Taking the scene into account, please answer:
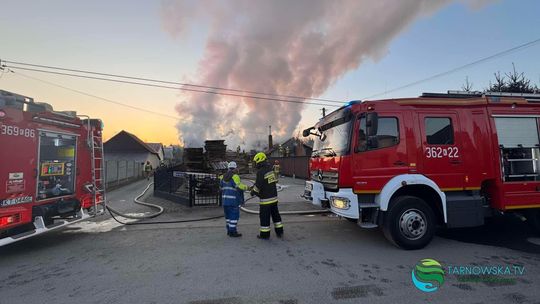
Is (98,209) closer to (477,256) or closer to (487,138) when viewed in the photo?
(477,256)

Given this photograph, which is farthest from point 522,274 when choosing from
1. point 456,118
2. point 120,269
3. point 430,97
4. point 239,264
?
point 120,269

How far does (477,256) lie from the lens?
523 centimetres

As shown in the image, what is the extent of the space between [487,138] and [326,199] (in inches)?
134

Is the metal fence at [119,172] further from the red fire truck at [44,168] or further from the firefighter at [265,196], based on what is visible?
the firefighter at [265,196]

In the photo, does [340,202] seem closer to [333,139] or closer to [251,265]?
[333,139]

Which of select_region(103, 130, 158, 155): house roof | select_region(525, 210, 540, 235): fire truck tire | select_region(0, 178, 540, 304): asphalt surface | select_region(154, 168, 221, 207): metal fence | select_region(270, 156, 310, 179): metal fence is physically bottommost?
select_region(0, 178, 540, 304): asphalt surface

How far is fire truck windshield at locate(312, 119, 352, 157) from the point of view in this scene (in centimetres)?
577

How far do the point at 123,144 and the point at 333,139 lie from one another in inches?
2032

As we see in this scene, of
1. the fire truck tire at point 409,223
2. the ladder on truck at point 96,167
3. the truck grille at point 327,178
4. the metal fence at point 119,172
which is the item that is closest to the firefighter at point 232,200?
the truck grille at point 327,178

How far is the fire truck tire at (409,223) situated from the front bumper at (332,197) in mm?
662

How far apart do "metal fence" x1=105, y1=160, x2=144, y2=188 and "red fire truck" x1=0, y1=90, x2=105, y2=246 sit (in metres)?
13.1

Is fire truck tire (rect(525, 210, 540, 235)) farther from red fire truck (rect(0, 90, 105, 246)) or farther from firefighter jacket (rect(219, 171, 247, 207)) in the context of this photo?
red fire truck (rect(0, 90, 105, 246))

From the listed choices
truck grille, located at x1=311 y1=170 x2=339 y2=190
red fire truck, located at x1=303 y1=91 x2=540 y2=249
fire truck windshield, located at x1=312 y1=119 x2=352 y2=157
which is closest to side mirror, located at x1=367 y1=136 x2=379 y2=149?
red fire truck, located at x1=303 y1=91 x2=540 y2=249

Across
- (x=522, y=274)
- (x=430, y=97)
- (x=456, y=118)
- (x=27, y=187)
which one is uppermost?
(x=430, y=97)
